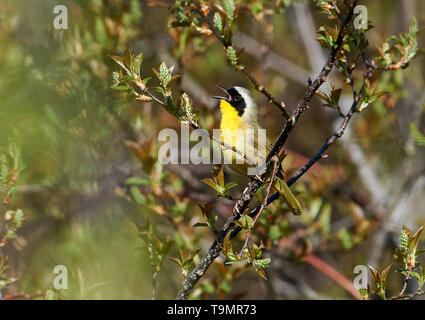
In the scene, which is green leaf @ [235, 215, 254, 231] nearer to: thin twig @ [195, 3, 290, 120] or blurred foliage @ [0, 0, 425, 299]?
blurred foliage @ [0, 0, 425, 299]

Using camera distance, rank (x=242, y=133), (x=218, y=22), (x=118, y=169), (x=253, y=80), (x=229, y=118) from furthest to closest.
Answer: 1. (x=118, y=169)
2. (x=229, y=118)
3. (x=242, y=133)
4. (x=218, y=22)
5. (x=253, y=80)

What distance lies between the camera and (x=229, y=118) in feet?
10.3

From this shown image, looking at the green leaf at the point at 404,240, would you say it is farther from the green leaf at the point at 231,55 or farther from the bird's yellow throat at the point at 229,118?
the bird's yellow throat at the point at 229,118

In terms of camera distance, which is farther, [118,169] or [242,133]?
[118,169]

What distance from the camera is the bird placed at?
2.74 meters

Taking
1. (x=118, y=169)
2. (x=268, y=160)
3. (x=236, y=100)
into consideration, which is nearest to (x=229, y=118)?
(x=236, y=100)

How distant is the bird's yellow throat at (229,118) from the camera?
10.1ft

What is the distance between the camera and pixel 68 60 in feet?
9.71

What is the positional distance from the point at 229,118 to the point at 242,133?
187mm

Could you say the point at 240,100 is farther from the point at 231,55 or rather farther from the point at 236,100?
the point at 231,55

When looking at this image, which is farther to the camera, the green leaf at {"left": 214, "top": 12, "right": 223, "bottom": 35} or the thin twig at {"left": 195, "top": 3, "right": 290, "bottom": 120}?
the green leaf at {"left": 214, "top": 12, "right": 223, "bottom": 35}

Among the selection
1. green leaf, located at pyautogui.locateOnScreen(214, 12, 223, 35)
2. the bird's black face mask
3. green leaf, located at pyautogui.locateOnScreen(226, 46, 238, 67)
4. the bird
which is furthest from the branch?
the bird's black face mask

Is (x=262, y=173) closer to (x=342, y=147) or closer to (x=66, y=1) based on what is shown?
(x=66, y=1)

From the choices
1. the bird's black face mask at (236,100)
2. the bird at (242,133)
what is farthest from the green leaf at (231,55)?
the bird's black face mask at (236,100)
